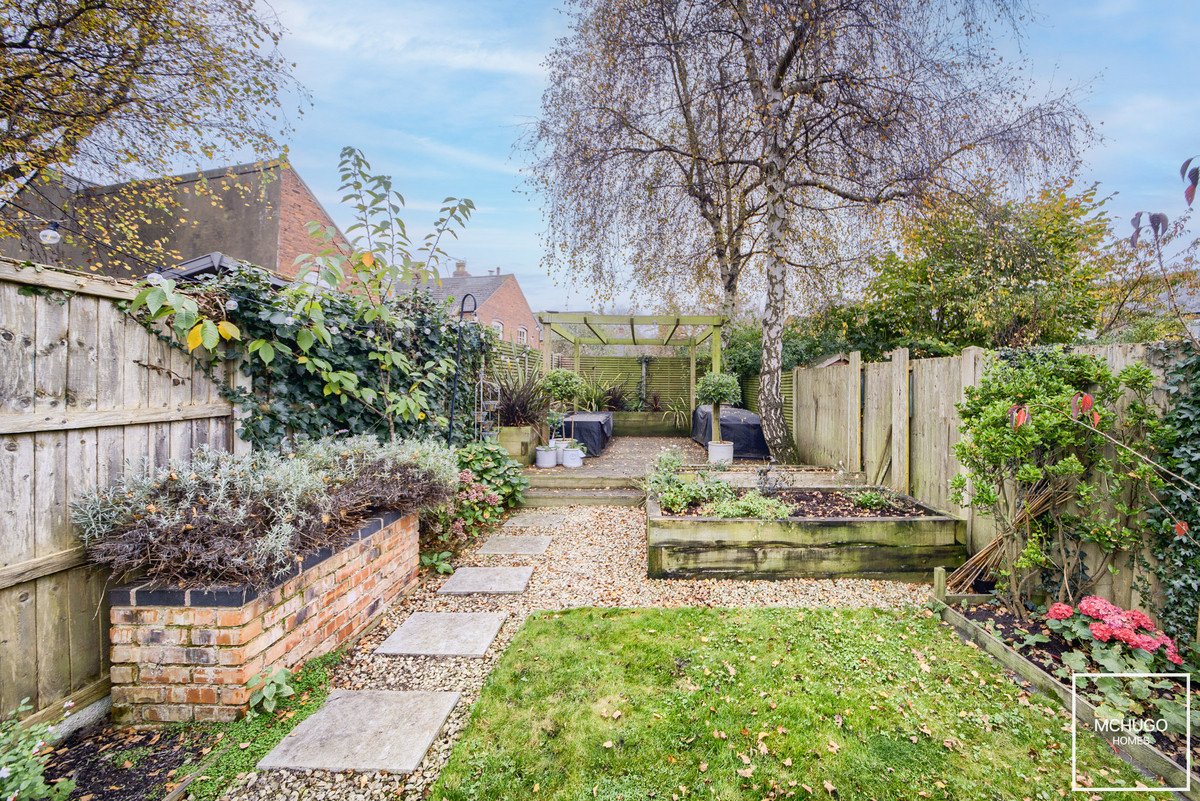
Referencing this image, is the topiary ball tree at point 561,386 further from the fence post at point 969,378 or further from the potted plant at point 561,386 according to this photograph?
the fence post at point 969,378

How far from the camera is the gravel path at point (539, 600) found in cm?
153

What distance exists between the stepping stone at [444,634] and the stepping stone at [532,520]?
1.68 m

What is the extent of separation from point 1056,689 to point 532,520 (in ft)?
12.1

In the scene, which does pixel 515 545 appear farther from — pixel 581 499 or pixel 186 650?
pixel 186 650

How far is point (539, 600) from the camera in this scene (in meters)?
3.00

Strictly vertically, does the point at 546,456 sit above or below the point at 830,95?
below

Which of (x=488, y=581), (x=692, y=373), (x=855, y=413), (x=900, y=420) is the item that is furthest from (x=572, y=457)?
(x=692, y=373)

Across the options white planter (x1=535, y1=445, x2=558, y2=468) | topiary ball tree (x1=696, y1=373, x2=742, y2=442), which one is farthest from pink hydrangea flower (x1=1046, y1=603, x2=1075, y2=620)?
white planter (x1=535, y1=445, x2=558, y2=468)

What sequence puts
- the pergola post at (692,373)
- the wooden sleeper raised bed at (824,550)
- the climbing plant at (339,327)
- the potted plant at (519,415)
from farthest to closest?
the pergola post at (692,373)
the potted plant at (519,415)
the wooden sleeper raised bed at (824,550)
the climbing plant at (339,327)

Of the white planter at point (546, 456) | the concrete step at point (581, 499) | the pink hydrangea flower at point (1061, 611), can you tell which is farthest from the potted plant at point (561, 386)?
the pink hydrangea flower at point (1061, 611)

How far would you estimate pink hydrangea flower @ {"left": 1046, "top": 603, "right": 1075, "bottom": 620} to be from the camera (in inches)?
84.9

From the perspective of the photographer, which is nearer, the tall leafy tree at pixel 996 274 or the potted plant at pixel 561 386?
the tall leafy tree at pixel 996 274

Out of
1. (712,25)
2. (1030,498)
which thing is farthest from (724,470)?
(712,25)

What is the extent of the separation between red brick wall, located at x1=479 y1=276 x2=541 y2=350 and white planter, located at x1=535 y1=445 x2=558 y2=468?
1360 cm
